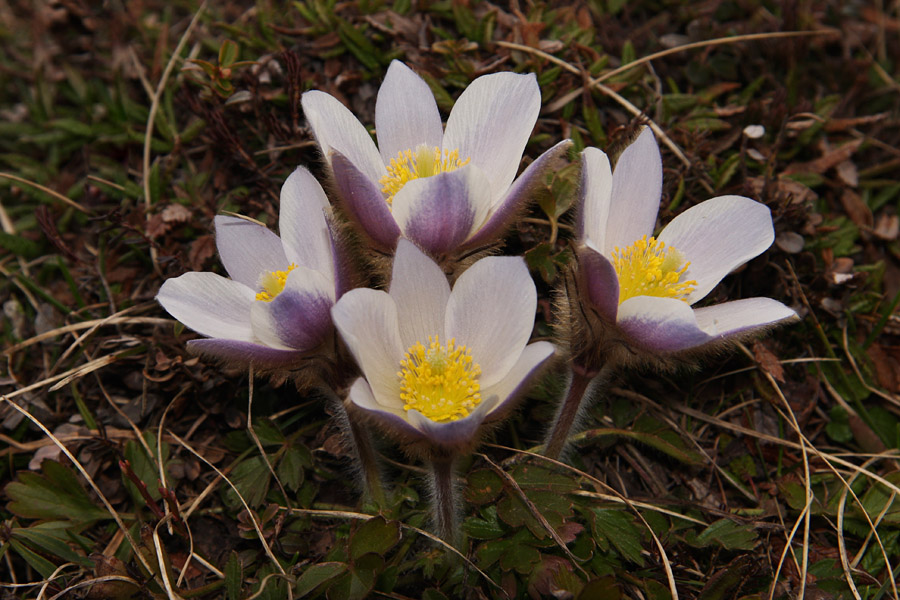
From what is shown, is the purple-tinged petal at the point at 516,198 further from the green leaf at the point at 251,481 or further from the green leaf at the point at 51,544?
the green leaf at the point at 51,544

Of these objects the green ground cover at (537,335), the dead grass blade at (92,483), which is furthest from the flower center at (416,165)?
the dead grass blade at (92,483)

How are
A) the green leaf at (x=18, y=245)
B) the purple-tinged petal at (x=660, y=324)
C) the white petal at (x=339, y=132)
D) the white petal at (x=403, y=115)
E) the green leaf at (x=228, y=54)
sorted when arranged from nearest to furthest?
the purple-tinged petal at (x=660, y=324), the white petal at (x=339, y=132), the white petal at (x=403, y=115), the green leaf at (x=228, y=54), the green leaf at (x=18, y=245)

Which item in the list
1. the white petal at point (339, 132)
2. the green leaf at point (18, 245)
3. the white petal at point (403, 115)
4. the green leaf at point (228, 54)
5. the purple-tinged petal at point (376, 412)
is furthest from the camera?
the green leaf at point (18, 245)

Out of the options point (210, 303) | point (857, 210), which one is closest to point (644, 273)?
point (210, 303)

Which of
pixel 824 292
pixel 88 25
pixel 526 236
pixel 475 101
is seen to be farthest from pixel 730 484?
pixel 88 25

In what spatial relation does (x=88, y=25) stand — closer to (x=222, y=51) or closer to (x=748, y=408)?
(x=222, y=51)

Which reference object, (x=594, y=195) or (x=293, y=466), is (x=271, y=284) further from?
(x=594, y=195)
